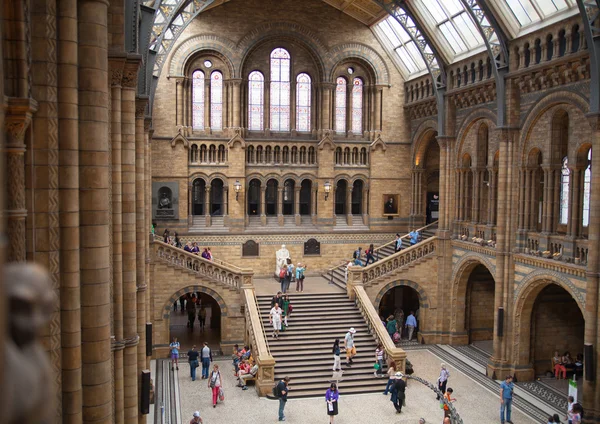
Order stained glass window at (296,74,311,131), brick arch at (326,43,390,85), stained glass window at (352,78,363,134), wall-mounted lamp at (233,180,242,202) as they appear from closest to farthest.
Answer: wall-mounted lamp at (233,180,242,202) < brick arch at (326,43,390,85) < stained glass window at (296,74,311,131) < stained glass window at (352,78,363,134)

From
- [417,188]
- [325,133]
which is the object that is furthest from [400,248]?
[325,133]

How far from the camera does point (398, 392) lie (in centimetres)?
1941

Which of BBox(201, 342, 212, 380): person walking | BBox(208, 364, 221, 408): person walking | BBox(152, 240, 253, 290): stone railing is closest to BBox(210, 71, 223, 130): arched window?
BBox(152, 240, 253, 290): stone railing

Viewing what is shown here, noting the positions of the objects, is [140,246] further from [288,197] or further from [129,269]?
[288,197]

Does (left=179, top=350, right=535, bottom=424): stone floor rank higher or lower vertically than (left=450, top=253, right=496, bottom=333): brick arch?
lower

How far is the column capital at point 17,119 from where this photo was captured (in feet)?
21.3

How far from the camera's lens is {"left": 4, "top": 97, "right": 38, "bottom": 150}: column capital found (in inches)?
256

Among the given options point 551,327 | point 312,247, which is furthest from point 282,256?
point 551,327

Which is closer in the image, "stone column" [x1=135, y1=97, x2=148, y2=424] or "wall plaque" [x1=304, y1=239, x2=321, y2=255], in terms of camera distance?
"stone column" [x1=135, y1=97, x2=148, y2=424]

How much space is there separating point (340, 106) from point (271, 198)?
6.21 m

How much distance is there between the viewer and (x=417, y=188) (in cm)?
3359

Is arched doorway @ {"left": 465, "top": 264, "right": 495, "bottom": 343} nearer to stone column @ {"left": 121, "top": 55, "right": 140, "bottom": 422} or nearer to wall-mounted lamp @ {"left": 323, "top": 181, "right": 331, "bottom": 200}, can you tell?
wall-mounted lamp @ {"left": 323, "top": 181, "right": 331, "bottom": 200}

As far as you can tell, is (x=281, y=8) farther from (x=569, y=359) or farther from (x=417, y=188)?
(x=569, y=359)

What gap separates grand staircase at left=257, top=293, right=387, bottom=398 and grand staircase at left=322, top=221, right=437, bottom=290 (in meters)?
2.32
